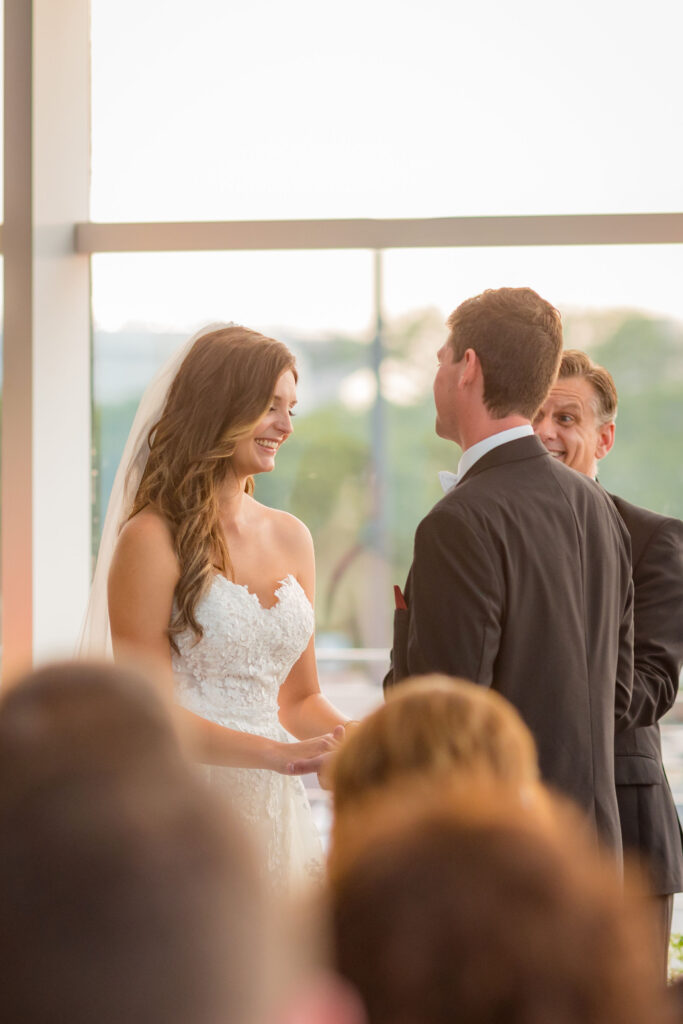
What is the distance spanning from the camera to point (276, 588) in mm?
2572

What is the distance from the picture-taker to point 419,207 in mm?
3240

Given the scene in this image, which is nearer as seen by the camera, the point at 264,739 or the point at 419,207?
the point at 264,739

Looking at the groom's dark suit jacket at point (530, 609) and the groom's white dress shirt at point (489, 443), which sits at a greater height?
the groom's white dress shirt at point (489, 443)

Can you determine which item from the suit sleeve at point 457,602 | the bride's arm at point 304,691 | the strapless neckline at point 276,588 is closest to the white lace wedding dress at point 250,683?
the strapless neckline at point 276,588

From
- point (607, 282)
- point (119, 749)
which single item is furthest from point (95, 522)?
point (119, 749)

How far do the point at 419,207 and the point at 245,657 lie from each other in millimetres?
1558

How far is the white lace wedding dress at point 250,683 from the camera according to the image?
2383 millimetres

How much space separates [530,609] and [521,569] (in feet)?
0.24

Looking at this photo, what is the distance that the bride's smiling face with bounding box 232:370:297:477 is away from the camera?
2.47 m

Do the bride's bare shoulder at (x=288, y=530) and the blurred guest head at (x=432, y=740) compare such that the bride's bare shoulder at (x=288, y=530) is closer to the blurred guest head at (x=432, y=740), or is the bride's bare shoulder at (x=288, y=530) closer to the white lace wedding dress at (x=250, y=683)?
the white lace wedding dress at (x=250, y=683)

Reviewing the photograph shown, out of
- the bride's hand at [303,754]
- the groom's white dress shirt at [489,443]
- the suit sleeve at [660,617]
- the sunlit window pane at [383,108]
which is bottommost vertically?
the bride's hand at [303,754]

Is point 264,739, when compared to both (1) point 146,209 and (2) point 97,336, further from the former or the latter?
(1) point 146,209

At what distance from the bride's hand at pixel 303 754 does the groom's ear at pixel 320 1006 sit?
1667 millimetres

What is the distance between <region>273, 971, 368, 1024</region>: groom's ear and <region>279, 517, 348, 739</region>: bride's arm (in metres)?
2.13
